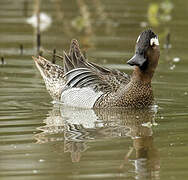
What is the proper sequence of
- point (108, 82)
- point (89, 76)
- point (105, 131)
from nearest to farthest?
point (105, 131) < point (108, 82) < point (89, 76)

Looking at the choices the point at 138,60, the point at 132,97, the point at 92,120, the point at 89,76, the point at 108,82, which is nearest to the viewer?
the point at 92,120

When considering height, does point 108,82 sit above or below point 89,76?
below

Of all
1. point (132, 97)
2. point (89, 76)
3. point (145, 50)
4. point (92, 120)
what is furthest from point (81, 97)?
point (145, 50)

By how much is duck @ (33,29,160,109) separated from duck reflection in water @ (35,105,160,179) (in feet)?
0.58

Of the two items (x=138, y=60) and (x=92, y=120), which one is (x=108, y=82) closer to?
(x=138, y=60)

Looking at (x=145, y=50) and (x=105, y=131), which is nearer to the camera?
(x=105, y=131)

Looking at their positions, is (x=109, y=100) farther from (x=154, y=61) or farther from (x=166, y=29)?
(x=166, y=29)

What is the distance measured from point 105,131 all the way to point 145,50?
1.80 m

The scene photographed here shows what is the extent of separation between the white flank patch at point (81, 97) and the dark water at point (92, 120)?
194mm

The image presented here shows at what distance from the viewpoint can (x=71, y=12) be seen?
2031 cm

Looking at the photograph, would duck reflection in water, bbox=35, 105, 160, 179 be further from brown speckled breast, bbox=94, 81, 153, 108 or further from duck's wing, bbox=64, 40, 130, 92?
duck's wing, bbox=64, 40, 130, 92

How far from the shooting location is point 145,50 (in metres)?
10.2

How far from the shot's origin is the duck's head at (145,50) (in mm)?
10148

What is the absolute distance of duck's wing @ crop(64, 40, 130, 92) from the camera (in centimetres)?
1079
